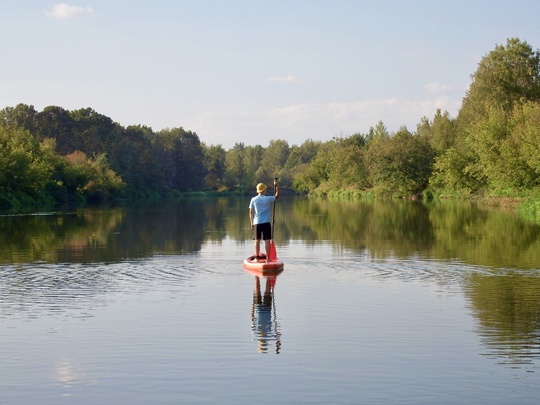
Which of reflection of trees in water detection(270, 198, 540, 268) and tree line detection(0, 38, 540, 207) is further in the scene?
tree line detection(0, 38, 540, 207)

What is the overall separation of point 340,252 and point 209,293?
30.1ft

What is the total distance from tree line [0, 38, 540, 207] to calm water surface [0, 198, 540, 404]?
34009 millimetres

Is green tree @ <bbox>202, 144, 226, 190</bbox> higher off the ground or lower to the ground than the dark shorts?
higher

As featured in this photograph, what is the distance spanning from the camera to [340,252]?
79.4 feet

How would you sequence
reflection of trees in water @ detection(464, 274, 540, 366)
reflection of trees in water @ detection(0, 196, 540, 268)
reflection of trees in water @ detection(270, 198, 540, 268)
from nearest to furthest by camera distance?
reflection of trees in water @ detection(464, 274, 540, 366) → reflection of trees in water @ detection(270, 198, 540, 268) → reflection of trees in water @ detection(0, 196, 540, 268)

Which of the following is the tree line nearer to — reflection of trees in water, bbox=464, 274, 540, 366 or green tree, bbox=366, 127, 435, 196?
green tree, bbox=366, 127, 435, 196

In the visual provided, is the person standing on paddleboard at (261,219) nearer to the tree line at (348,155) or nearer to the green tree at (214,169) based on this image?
the tree line at (348,155)

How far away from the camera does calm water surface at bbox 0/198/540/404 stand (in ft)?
29.2

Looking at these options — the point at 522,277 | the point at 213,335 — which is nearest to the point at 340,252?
the point at 522,277

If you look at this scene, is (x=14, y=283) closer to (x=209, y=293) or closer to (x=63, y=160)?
(x=209, y=293)

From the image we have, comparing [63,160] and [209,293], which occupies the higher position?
[63,160]

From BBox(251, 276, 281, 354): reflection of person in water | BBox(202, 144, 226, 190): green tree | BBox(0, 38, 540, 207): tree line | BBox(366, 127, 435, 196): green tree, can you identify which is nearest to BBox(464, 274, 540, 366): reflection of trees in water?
BBox(251, 276, 281, 354): reflection of person in water

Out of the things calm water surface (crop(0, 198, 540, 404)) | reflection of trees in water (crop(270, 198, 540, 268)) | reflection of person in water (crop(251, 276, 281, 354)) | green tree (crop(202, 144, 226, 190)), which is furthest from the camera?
green tree (crop(202, 144, 226, 190))

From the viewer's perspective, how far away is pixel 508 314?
1306 centimetres
